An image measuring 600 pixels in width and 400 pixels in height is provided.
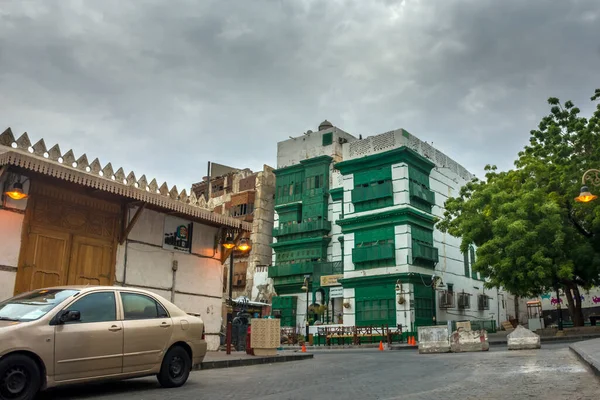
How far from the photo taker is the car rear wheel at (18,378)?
6355 mm

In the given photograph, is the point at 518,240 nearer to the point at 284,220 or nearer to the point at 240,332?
the point at 240,332

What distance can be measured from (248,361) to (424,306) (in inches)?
915

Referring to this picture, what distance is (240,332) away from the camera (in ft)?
59.9

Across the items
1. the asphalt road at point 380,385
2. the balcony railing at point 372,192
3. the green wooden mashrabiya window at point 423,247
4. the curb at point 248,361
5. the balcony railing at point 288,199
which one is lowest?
the curb at point 248,361

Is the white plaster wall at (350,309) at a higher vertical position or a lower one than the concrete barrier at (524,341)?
higher

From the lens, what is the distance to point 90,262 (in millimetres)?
13703

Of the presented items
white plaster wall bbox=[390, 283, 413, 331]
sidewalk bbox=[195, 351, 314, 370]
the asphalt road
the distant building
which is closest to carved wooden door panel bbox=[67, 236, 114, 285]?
sidewalk bbox=[195, 351, 314, 370]

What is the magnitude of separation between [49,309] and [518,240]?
71.4 ft

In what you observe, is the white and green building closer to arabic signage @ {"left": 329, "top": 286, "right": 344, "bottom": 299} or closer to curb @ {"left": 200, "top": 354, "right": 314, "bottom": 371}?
arabic signage @ {"left": 329, "top": 286, "right": 344, "bottom": 299}

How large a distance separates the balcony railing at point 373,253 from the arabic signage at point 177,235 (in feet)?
68.2

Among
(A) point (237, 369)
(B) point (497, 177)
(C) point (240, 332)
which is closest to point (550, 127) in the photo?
(B) point (497, 177)

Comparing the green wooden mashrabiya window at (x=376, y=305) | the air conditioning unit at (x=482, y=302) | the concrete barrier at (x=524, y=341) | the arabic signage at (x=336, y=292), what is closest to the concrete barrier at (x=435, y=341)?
the concrete barrier at (x=524, y=341)

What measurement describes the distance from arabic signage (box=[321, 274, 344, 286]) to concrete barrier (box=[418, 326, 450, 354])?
1880cm

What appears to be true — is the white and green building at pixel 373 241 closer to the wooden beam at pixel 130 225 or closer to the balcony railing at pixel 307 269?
the balcony railing at pixel 307 269
